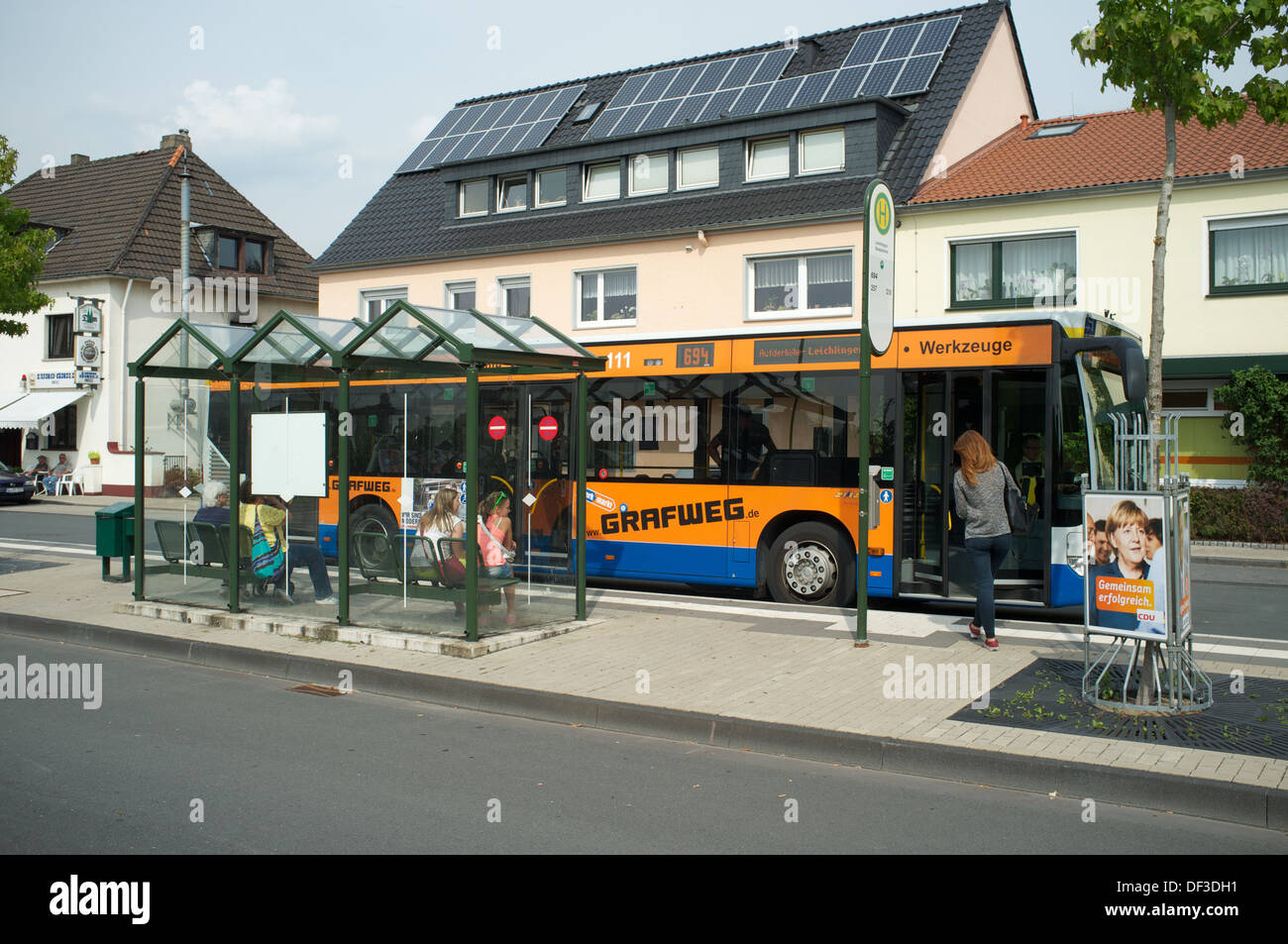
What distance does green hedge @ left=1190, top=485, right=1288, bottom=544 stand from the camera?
1939 centimetres

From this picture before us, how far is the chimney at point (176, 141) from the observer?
3988 centimetres

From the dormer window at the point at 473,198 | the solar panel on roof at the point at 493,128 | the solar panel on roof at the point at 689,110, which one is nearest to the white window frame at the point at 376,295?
the dormer window at the point at 473,198

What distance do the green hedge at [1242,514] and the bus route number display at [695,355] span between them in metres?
10.9

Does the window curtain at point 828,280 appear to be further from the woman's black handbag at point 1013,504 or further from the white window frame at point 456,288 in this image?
the woman's black handbag at point 1013,504

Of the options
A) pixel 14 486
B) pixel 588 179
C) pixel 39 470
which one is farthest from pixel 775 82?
pixel 39 470

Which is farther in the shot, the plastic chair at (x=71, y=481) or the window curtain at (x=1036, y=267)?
the plastic chair at (x=71, y=481)

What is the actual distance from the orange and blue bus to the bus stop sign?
2.83 ft

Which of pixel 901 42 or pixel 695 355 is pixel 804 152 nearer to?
pixel 901 42

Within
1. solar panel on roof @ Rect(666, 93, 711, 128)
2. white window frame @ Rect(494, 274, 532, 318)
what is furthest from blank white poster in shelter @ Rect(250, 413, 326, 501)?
solar panel on roof @ Rect(666, 93, 711, 128)

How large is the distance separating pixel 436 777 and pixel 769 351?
24.4 feet

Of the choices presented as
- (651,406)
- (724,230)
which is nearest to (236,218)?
(724,230)

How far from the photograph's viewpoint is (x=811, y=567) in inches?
478

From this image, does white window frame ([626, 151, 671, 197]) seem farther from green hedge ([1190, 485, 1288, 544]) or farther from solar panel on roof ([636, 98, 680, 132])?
green hedge ([1190, 485, 1288, 544])
